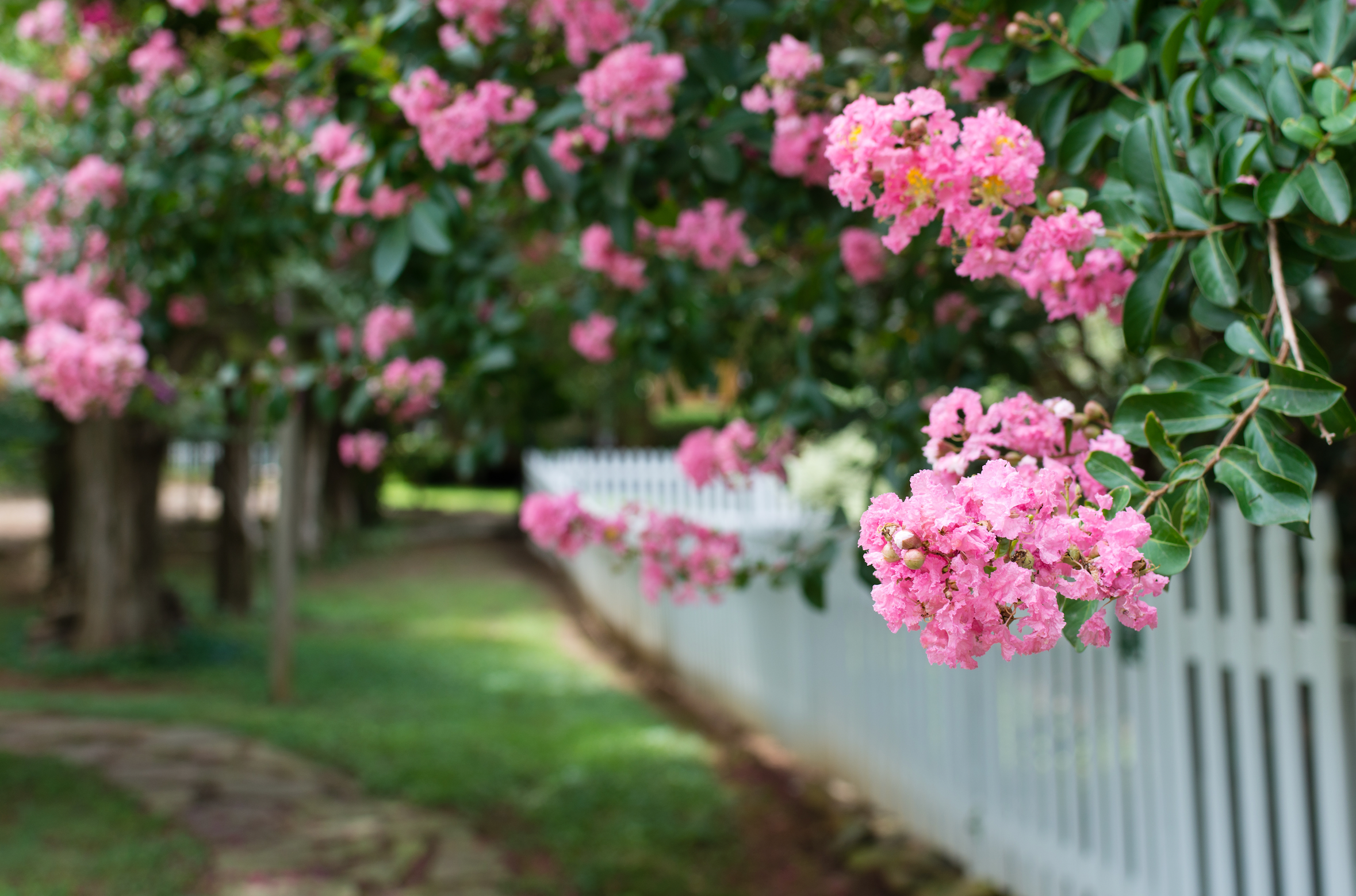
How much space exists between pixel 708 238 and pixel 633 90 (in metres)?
0.99

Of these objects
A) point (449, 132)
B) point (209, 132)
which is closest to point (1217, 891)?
point (449, 132)

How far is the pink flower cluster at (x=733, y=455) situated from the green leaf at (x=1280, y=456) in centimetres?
127

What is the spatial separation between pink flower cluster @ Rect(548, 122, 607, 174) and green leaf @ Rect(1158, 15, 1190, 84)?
2.96ft

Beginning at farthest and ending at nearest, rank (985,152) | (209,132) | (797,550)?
(209,132), (797,550), (985,152)

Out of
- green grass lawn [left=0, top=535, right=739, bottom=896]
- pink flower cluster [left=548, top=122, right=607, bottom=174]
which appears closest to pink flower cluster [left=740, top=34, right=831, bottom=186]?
pink flower cluster [left=548, top=122, right=607, bottom=174]

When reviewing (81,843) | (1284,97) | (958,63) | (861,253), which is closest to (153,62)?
(861,253)

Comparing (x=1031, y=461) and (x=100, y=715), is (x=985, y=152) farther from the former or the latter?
(x=100, y=715)

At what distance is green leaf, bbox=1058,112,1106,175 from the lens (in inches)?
55.9

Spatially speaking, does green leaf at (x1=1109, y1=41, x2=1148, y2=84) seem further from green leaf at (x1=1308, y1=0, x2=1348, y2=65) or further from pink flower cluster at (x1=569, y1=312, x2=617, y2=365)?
pink flower cluster at (x1=569, y1=312, x2=617, y2=365)

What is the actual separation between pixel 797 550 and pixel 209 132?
204 cm

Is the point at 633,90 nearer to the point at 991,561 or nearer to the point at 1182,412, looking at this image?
the point at 1182,412

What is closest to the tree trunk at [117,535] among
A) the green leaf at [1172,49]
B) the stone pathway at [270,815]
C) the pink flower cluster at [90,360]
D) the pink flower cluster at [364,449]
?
the stone pathway at [270,815]

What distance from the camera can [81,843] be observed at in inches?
130

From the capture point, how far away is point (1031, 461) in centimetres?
95
